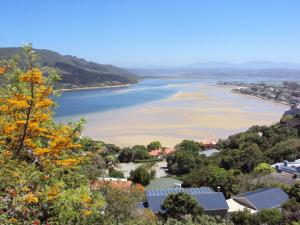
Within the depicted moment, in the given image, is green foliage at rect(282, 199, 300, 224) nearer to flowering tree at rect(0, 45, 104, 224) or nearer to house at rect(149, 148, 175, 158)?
flowering tree at rect(0, 45, 104, 224)

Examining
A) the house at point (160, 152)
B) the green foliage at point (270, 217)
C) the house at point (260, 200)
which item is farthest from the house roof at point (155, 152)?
the green foliage at point (270, 217)

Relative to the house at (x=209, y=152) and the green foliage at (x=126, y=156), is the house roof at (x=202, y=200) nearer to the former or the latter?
the house at (x=209, y=152)

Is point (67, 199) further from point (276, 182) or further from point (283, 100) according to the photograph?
point (283, 100)

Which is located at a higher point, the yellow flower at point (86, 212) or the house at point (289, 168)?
the yellow flower at point (86, 212)

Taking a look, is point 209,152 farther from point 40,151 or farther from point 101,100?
point 101,100

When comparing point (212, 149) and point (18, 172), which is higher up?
point (18, 172)

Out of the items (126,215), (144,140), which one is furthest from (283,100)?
(126,215)

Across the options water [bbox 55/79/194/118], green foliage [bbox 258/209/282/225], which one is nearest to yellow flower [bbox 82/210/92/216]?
green foliage [bbox 258/209/282/225]
